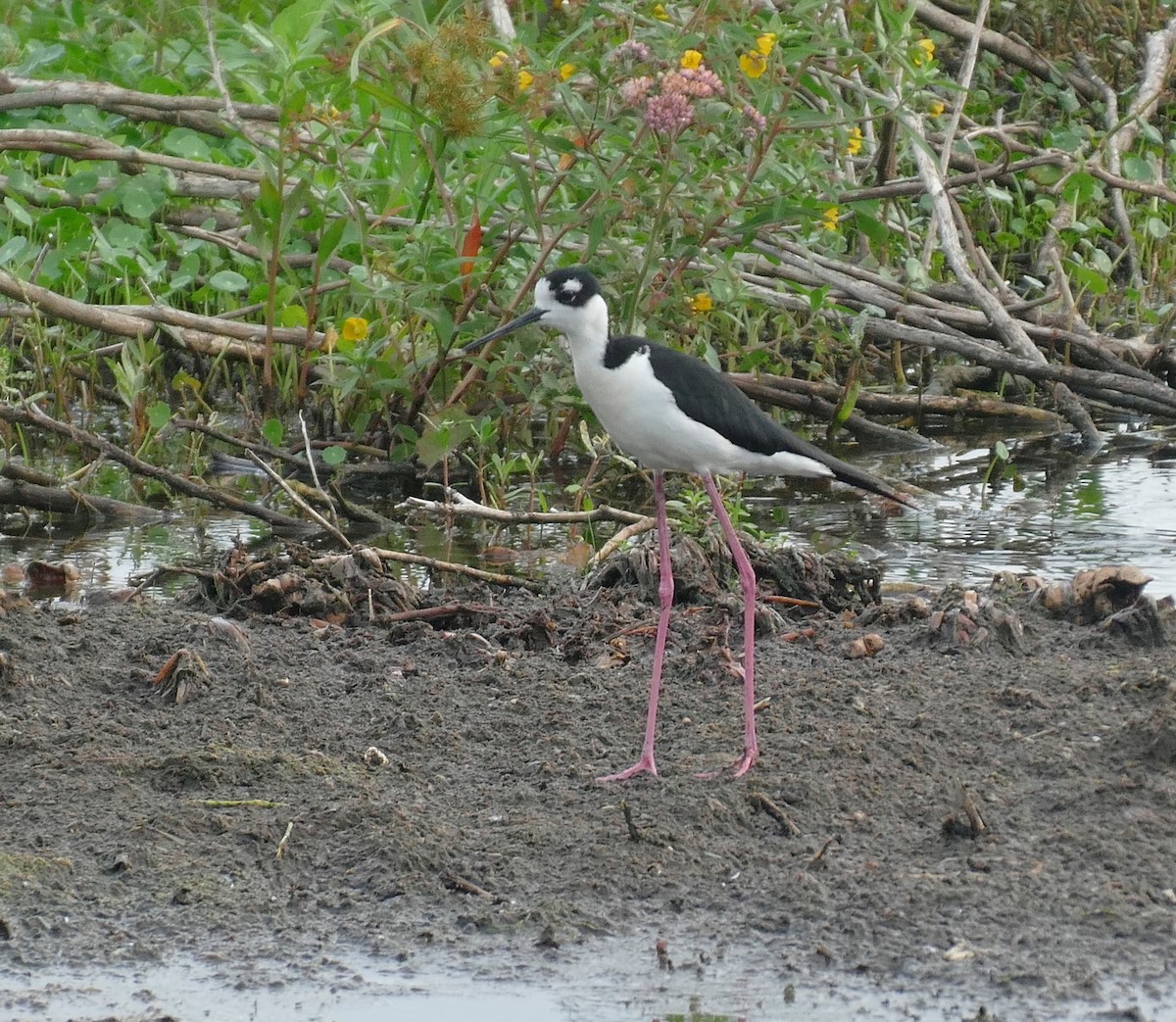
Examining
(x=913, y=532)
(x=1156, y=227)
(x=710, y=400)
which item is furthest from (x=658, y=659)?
(x=1156, y=227)

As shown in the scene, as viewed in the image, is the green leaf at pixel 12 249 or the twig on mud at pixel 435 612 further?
the green leaf at pixel 12 249

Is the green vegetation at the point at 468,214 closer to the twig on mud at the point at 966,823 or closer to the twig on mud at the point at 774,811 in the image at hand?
the twig on mud at the point at 774,811

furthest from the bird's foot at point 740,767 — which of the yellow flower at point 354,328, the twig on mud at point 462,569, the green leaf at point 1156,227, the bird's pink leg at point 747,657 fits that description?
the green leaf at point 1156,227

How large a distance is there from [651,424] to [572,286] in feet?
1.28

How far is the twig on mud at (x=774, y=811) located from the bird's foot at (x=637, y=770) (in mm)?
265

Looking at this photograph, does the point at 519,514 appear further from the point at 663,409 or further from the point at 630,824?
the point at 630,824

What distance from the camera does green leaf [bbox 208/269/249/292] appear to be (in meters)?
6.87

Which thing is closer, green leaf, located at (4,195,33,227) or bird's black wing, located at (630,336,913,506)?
bird's black wing, located at (630,336,913,506)

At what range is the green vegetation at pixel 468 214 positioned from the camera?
16.5 feet

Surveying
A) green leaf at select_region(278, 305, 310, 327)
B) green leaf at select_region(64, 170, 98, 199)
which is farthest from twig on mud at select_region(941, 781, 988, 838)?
green leaf at select_region(64, 170, 98, 199)

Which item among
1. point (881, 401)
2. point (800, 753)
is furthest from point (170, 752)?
point (881, 401)

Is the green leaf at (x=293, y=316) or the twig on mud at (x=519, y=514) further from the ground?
the green leaf at (x=293, y=316)

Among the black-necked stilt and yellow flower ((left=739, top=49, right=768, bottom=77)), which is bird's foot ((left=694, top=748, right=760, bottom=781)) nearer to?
the black-necked stilt

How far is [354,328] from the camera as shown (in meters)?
5.71
